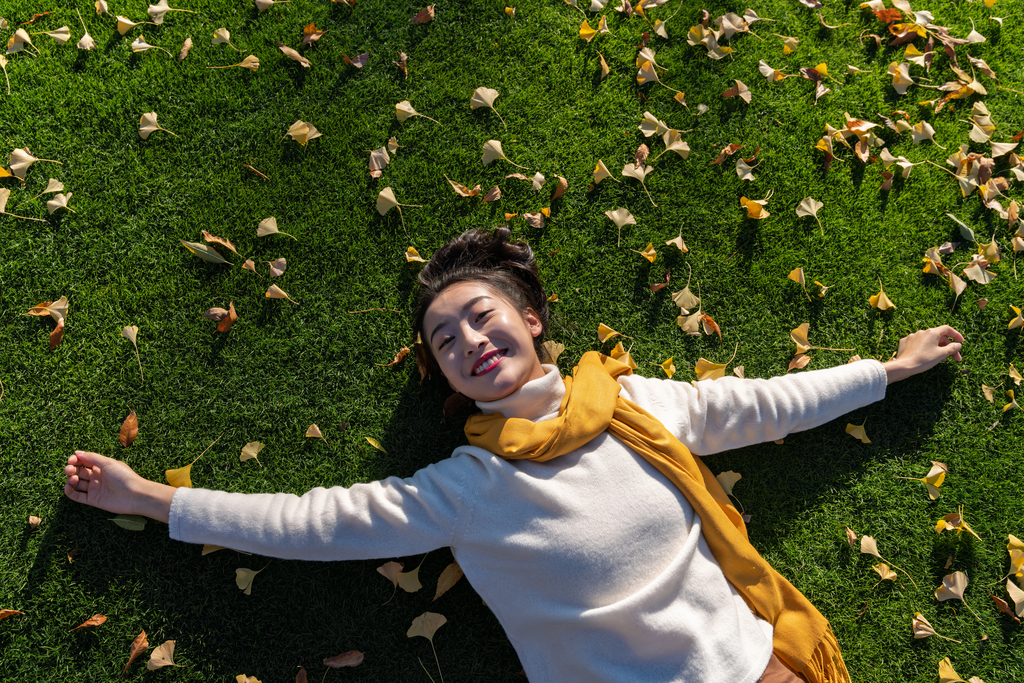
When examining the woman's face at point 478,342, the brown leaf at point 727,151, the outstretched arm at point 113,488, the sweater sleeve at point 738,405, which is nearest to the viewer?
the woman's face at point 478,342

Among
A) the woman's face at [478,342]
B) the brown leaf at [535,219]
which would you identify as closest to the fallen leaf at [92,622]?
the woman's face at [478,342]

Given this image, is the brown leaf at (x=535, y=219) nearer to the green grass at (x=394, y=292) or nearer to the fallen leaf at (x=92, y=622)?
the green grass at (x=394, y=292)

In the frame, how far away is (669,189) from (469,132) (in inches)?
49.7

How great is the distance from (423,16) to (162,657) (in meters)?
3.79

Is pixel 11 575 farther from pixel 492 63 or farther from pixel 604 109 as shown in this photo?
pixel 604 109

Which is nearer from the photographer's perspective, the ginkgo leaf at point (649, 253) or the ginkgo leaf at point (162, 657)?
the ginkgo leaf at point (162, 657)

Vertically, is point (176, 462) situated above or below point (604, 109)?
below

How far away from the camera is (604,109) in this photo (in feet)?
11.6

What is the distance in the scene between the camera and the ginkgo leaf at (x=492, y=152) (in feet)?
11.1

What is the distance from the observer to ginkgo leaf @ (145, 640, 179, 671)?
274cm

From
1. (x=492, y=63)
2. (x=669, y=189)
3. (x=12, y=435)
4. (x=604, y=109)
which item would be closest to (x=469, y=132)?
(x=492, y=63)

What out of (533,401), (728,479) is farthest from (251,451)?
(728,479)

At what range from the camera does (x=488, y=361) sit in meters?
2.60

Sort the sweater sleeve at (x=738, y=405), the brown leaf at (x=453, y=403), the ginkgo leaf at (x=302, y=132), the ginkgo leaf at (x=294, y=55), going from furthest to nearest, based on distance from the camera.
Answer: the ginkgo leaf at (x=294, y=55)
the ginkgo leaf at (x=302, y=132)
the brown leaf at (x=453, y=403)
the sweater sleeve at (x=738, y=405)
